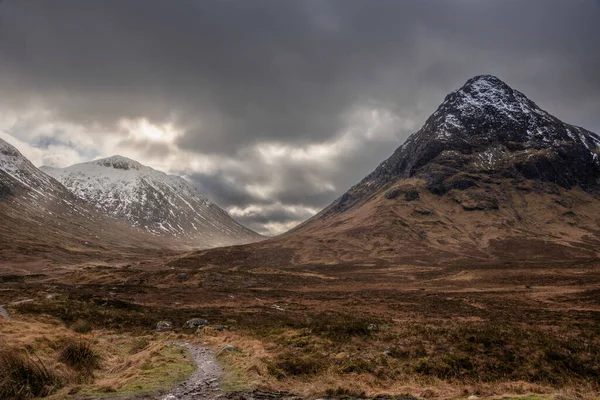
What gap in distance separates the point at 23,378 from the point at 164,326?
61.7 ft

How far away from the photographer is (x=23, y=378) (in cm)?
1165

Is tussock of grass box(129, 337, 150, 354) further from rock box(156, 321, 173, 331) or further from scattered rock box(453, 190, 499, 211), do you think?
scattered rock box(453, 190, 499, 211)

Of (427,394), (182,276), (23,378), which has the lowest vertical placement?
(182,276)

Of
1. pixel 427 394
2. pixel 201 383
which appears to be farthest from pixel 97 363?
pixel 427 394

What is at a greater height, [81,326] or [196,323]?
[81,326]

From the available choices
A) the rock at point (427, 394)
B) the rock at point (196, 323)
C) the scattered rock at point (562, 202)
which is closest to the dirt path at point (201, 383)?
the rock at point (427, 394)

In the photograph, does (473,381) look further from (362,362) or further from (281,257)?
(281,257)

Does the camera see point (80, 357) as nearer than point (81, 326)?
Yes

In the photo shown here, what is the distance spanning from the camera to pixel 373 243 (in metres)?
154

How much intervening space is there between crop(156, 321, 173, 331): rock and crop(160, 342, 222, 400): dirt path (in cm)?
1094

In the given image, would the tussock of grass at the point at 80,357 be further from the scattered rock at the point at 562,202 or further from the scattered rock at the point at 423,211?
the scattered rock at the point at 562,202

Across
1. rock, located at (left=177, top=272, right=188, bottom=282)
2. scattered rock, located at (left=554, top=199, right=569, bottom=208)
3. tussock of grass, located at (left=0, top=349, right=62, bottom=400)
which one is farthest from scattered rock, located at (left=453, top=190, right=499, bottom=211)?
tussock of grass, located at (left=0, top=349, right=62, bottom=400)

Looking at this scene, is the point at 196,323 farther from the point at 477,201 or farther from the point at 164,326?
the point at 477,201

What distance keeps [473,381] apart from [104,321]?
2925cm
